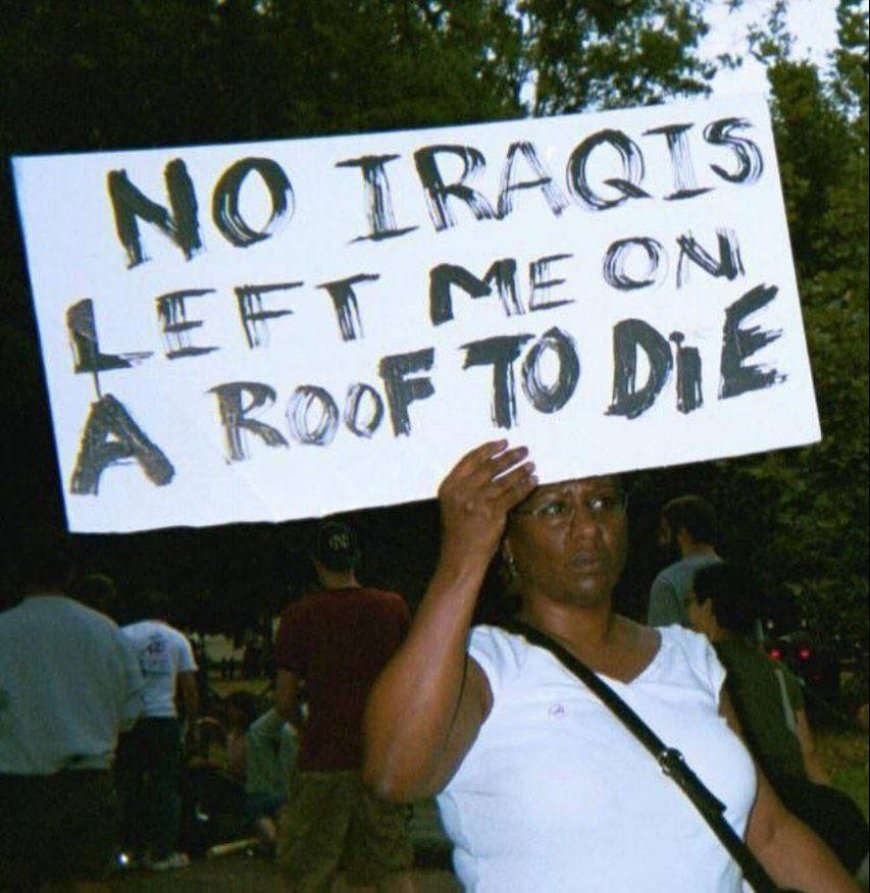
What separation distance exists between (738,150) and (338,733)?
4556 mm

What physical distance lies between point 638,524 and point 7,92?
972cm

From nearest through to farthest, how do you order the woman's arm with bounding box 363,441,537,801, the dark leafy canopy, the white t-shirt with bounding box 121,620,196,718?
the woman's arm with bounding box 363,441,537,801 < the white t-shirt with bounding box 121,620,196,718 < the dark leafy canopy

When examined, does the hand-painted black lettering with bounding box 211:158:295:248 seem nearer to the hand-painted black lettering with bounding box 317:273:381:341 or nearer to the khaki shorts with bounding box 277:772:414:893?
the hand-painted black lettering with bounding box 317:273:381:341

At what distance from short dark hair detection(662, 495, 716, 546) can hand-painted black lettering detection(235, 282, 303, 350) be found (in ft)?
14.3

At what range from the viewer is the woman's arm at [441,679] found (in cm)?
291

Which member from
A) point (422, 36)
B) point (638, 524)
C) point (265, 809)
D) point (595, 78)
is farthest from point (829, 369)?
point (595, 78)

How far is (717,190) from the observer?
3461 mm

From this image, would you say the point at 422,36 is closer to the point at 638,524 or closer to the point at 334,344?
the point at 638,524

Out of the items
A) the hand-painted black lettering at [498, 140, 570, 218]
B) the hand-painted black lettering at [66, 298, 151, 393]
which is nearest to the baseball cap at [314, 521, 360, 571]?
the hand-painted black lettering at [498, 140, 570, 218]

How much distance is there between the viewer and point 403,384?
10.8 ft

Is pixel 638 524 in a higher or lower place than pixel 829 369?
lower

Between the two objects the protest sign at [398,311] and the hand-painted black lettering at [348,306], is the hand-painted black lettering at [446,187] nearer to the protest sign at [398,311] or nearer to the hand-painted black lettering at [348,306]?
the protest sign at [398,311]

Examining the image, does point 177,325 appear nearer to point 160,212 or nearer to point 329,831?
point 160,212

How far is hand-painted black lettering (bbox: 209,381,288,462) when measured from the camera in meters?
3.23
